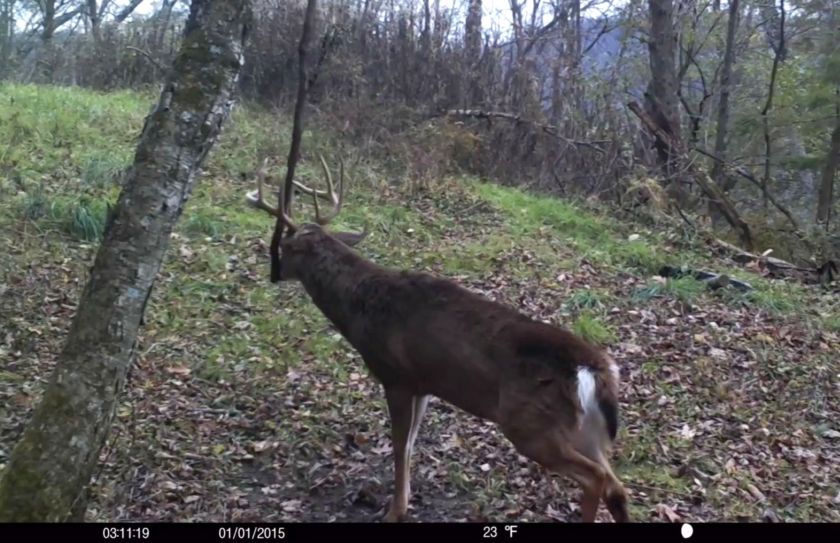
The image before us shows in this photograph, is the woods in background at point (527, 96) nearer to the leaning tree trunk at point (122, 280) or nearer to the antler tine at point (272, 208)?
the antler tine at point (272, 208)

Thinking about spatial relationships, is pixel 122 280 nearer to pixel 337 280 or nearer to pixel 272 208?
pixel 337 280

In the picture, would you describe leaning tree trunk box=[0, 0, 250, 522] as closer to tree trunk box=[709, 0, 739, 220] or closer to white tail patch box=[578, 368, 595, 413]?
white tail patch box=[578, 368, 595, 413]

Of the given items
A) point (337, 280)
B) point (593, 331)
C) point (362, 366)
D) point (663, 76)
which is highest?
point (663, 76)

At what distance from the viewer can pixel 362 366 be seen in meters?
8.62

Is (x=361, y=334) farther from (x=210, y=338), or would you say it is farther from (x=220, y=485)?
(x=210, y=338)

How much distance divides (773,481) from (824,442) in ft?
3.15

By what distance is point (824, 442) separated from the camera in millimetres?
7805

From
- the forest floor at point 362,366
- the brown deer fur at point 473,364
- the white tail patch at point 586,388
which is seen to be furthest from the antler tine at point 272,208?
the white tail patch at point 586,388

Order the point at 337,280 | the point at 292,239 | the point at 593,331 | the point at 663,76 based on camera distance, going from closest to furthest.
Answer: the point at 337,280 → the point at 292,239 → the point at 593,331 → the point at 663,76
